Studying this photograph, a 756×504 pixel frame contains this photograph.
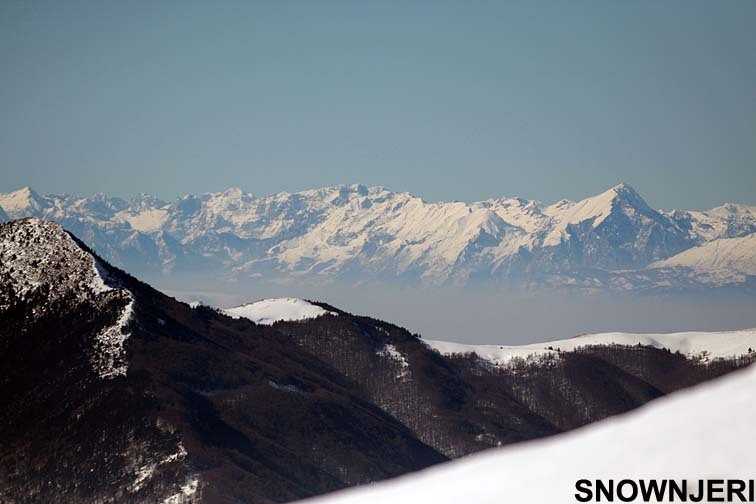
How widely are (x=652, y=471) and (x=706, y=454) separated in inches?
34.5

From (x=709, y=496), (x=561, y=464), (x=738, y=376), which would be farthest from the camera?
(x=738, y=376)

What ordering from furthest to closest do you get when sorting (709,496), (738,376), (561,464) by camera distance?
A: (738,376)
(561,464)
(709,496)

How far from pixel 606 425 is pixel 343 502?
460 centimetres

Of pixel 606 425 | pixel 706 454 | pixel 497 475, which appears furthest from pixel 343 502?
pixel 706 454

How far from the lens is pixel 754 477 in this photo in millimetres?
19344

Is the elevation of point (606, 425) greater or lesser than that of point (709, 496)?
greater

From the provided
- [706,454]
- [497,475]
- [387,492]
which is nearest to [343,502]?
[387,492]

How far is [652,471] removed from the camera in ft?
64.5

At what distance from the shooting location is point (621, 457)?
66.8 feet

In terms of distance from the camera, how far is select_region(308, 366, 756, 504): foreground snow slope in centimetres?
1970

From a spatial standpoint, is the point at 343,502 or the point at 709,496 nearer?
the point at 709,496

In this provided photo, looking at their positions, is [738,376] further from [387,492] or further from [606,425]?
[387,492]

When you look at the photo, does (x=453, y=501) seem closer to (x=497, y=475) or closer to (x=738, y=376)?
(x=497, y=475)

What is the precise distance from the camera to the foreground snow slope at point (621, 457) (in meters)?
19.7
